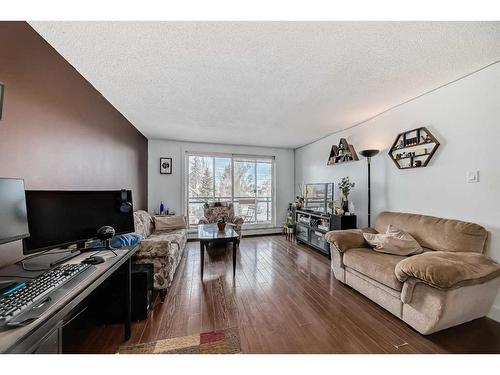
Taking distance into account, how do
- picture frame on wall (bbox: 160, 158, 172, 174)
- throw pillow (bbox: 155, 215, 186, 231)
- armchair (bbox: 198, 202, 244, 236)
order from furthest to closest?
picture frame on wall (bbox: 160, 158, 172, 174)
armchair (bbox: 198, 202, 244, 236)
throw pillow (bbox: 155, 215, 186, 231)

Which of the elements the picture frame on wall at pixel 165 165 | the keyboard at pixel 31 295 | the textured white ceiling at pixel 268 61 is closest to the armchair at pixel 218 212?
the picture frame on wall at pixel 165 165

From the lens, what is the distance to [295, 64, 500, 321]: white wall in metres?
1.76

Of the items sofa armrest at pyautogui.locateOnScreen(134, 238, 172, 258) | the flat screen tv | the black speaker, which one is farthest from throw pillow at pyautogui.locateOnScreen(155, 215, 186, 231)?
the flat screen tv

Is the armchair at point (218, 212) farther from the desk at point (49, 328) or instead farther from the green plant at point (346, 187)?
the desk at point (49, 328)

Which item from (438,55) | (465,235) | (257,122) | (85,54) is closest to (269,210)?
(257,122)

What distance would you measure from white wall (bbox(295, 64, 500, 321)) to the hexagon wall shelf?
68 millimetres

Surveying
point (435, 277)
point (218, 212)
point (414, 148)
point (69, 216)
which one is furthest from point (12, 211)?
point (414, 148)

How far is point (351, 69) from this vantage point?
1.75 meters

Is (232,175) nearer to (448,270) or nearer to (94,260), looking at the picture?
(94,260)

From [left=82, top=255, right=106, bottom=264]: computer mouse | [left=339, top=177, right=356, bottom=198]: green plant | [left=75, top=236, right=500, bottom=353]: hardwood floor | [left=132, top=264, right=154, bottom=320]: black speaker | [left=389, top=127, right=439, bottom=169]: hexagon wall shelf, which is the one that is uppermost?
[left=389, top=127, right=439, bottom=169]: hexagon wall shelf

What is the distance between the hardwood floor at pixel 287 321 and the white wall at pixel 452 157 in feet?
3.00

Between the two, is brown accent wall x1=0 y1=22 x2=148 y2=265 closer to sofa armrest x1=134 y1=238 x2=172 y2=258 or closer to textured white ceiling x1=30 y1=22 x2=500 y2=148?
textured white ceiling x1=30 y1=22 x2=500 y2=148

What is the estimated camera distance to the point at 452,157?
81.2 inches

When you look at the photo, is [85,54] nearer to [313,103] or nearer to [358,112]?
[313,103]
